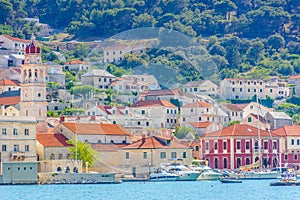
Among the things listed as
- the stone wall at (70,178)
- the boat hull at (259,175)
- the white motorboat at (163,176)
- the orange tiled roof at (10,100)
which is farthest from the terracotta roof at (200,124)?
the stone wall at (70,178)

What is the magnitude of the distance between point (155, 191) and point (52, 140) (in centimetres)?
1589

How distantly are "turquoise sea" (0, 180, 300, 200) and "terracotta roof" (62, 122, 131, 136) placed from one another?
6591mm

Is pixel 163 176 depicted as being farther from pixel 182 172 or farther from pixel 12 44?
pixel 12 44

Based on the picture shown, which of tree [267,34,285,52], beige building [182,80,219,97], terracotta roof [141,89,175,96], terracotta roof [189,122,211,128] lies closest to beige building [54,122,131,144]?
beige building [182,80,219,97]

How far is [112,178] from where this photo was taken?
311 feet

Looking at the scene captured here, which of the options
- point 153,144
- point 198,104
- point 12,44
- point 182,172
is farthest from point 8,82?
point 182,172

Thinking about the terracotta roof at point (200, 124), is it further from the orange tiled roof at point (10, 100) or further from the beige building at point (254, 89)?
the beige building at point (254, 89)

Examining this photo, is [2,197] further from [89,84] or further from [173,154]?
[89,84]

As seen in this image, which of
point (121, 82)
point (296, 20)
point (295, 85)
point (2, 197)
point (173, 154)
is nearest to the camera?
point (2, 197)

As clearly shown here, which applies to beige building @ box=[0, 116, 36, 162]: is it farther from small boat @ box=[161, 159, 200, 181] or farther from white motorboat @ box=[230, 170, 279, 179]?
white motorboat @ box=[230, 170, 279, 179]

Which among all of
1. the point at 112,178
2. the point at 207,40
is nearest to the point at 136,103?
the point at 112,178

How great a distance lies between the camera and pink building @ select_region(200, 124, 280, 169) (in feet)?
357

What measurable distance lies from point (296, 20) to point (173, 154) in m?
77.6

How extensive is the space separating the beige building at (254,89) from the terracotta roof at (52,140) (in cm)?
4063
